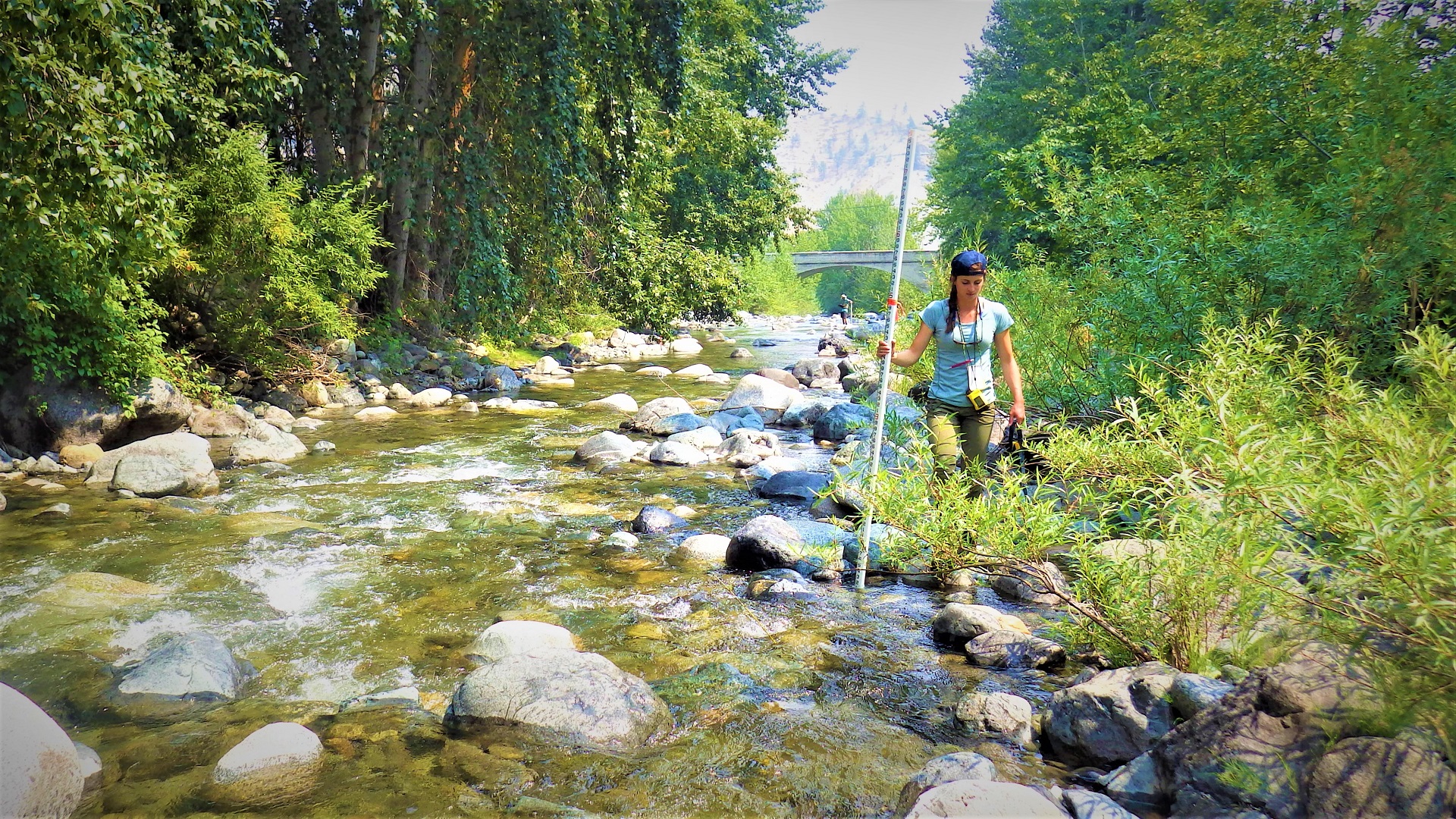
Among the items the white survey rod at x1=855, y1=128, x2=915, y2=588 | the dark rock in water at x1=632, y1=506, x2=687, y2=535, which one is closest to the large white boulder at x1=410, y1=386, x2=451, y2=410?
the dark rock in water at x1=632, y1=506, x2=687, y2=535

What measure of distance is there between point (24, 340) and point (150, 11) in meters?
3.93

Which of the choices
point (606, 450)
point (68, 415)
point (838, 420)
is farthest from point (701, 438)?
point (68, 415)

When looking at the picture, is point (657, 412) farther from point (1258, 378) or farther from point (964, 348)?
point (1258, 378)

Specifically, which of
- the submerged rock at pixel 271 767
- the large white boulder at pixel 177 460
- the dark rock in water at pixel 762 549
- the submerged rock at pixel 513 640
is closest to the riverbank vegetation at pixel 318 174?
the large white boulder at pixel 177 460

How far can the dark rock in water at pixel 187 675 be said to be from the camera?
3.77 meters

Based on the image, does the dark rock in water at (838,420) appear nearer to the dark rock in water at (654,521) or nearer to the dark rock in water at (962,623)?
the dark rock in water at (654,521)

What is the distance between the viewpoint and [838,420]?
1124 centimetres

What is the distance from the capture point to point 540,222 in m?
13.9

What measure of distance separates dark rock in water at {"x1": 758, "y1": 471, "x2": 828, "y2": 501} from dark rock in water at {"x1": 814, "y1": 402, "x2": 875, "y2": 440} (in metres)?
2.40

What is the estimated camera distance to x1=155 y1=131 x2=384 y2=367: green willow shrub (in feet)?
32.7

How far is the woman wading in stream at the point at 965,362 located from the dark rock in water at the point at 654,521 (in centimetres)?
258

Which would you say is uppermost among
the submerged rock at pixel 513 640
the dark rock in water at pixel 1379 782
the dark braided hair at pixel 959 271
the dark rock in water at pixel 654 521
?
the dark braided hair at pixel 959 271

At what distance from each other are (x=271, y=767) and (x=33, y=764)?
73 centimetres

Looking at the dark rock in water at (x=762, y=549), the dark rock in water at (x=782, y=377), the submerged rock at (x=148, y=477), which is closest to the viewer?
the dark rock in water at (x=762, y=549)
